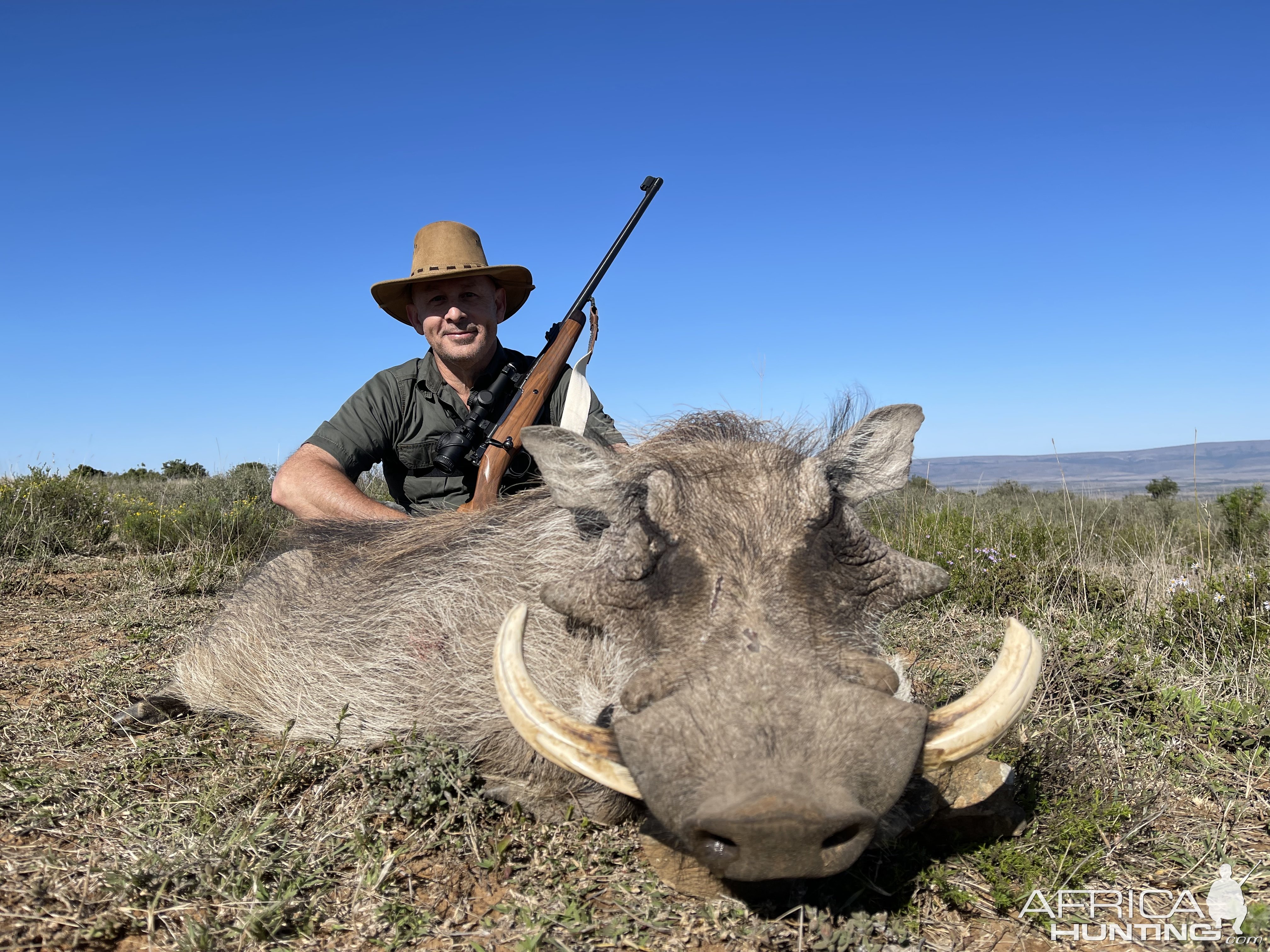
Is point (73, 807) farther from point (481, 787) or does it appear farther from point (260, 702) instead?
point (481, 787)

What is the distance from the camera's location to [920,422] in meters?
2.39

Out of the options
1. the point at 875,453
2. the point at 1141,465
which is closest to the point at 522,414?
the point at 875,453

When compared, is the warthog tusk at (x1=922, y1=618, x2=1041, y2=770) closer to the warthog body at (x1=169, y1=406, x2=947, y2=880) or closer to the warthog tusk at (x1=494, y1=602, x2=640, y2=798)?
the warthog body at (x1=169, y1=406, x2=947, y2=880)

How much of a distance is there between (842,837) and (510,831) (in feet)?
3.58

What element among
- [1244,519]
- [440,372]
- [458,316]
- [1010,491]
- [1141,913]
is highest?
[458,316]

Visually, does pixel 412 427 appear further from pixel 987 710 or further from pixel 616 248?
pixel 987 710

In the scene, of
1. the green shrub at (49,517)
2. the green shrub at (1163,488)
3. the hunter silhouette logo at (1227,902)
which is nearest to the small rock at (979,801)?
the hunter silhouette logo at (1227,902)

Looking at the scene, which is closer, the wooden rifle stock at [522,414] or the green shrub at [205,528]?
the wooden rifle stock at [522,414]

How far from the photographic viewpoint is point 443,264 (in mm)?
4254

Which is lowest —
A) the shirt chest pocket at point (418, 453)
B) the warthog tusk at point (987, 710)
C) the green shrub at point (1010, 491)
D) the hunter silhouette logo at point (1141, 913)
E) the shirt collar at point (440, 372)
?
the hunter silhouette logo at point (1141, 913)

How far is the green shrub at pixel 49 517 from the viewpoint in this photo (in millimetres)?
5750

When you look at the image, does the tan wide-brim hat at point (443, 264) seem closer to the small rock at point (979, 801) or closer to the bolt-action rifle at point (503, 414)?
the bolt-action rifle at point (503, 414)

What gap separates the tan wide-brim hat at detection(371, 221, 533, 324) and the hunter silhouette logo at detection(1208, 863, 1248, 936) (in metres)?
3.74

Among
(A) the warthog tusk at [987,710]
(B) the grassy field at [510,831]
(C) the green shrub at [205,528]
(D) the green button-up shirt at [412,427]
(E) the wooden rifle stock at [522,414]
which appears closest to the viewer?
Result: (A) the warthog tusk at [987,710]
